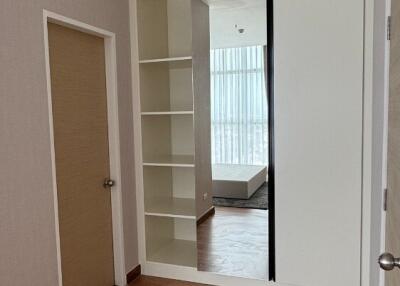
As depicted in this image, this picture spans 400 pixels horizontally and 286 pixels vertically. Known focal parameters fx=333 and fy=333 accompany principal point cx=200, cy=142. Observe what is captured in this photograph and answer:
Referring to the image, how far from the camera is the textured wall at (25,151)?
177 cm

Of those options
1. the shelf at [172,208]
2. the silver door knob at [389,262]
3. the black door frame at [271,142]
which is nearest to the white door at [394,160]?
the silver door knob at [389,262]

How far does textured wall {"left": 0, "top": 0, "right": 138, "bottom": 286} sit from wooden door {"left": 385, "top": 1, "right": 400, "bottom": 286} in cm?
182

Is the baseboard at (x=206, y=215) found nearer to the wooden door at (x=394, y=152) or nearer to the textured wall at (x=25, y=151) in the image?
the textured wall at (x=25, y=151)

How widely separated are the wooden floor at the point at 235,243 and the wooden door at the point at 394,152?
1.60 meters

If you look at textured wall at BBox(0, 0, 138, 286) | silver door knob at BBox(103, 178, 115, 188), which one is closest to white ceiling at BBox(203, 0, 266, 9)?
textured wall at BBox(0, 0, 138, 286)

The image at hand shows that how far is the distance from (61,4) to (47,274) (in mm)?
1712

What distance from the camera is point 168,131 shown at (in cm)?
320

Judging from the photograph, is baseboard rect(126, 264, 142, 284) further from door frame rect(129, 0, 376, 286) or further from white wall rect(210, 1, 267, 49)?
white wall rect(210, 1, 267, 49)

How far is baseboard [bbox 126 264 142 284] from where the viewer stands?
2933mm

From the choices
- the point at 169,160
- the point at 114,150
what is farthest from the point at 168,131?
the point at 114,150

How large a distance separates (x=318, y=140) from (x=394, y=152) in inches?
52.9

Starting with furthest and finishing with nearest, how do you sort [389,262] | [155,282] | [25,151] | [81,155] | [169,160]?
[169,160] → [155,282] → [81,155] → [25,151] → [389,262]

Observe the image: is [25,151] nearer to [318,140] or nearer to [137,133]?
[137,133]

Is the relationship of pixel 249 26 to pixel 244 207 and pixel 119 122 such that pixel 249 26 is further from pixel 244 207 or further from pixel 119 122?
pixel 244 207
